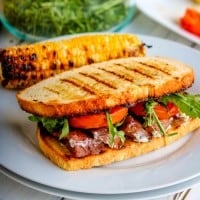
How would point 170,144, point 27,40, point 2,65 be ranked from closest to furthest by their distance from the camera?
point 170,144 → point 2,65 → point 27,40

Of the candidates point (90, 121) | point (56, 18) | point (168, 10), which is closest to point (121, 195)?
point (90, 121)

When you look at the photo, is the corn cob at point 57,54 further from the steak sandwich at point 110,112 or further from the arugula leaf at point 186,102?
the arugula leaf at point 186,102

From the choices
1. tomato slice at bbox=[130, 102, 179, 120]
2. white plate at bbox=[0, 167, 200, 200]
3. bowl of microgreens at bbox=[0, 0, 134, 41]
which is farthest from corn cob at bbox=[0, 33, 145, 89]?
white plate at bbox=[0, 167, 200, 200]

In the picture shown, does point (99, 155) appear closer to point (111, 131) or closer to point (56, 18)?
point (111, 131)

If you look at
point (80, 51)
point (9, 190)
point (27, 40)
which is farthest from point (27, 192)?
point (27, 40)

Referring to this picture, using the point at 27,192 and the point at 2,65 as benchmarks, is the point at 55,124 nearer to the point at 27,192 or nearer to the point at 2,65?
the point at 27,192
